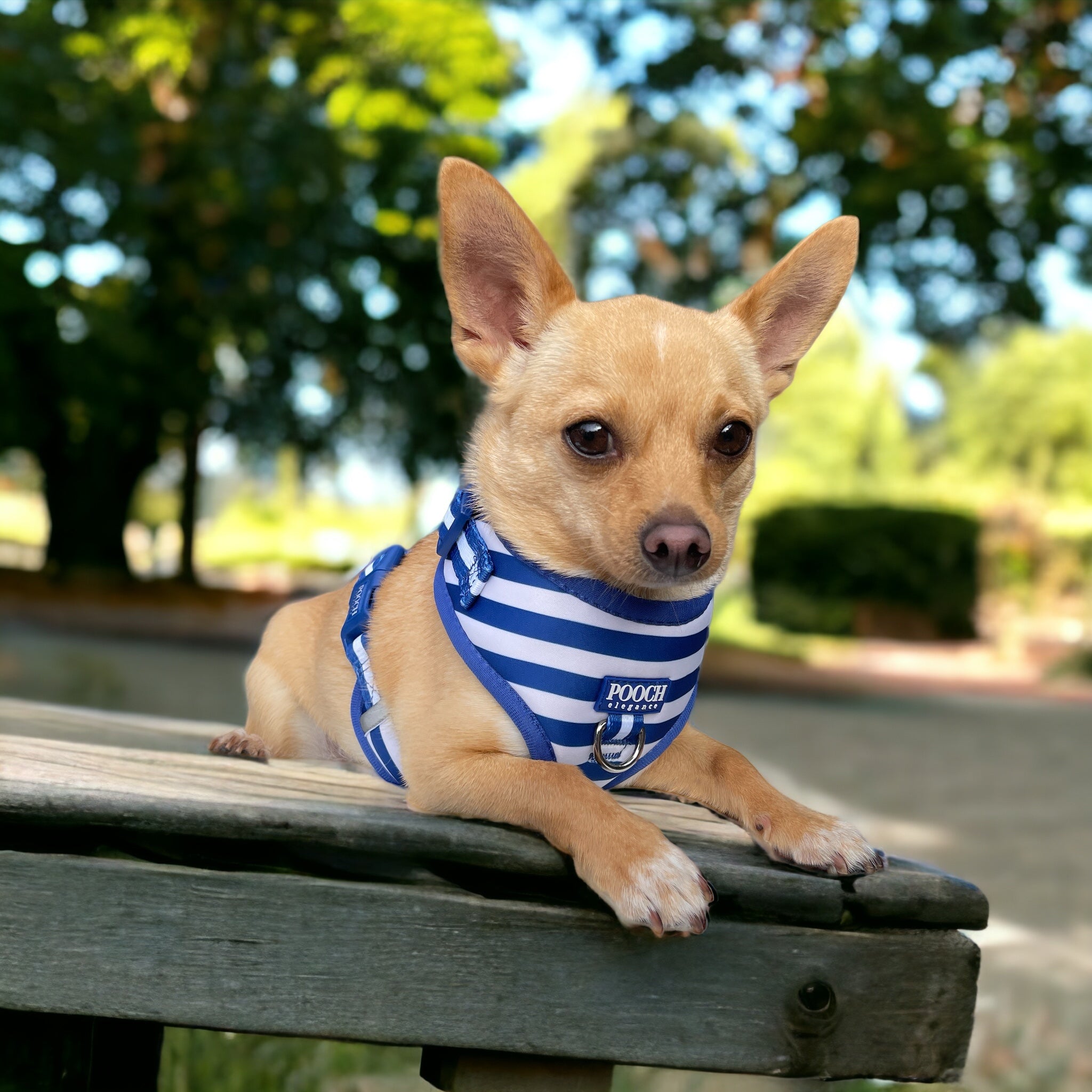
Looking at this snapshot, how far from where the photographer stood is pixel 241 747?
2.96 metres

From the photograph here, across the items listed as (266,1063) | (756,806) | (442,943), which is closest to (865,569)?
(266,1063)

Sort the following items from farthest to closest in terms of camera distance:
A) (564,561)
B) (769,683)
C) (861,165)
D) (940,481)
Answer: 1. (940,481)
2. (769,683)
3. (861,165)
4. (564,561)

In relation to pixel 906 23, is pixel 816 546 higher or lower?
lower

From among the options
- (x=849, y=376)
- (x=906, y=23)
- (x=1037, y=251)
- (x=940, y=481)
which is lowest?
(x=940, y=481)

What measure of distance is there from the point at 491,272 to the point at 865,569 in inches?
763

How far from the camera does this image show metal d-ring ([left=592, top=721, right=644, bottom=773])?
2.27 meters

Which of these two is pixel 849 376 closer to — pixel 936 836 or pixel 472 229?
pixel 936 836

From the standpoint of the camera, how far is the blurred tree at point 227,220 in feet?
40.3

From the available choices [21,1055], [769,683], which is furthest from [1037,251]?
[21,1055]

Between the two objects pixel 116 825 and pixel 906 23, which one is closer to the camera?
pixel 116 825

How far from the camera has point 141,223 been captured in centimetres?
1302

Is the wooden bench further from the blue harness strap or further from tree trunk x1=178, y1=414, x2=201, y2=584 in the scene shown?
tree trunk x1=178, y1=414, x2=201, y2=584

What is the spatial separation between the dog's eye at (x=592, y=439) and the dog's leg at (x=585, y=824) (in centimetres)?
56

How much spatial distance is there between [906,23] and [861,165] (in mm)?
1366
